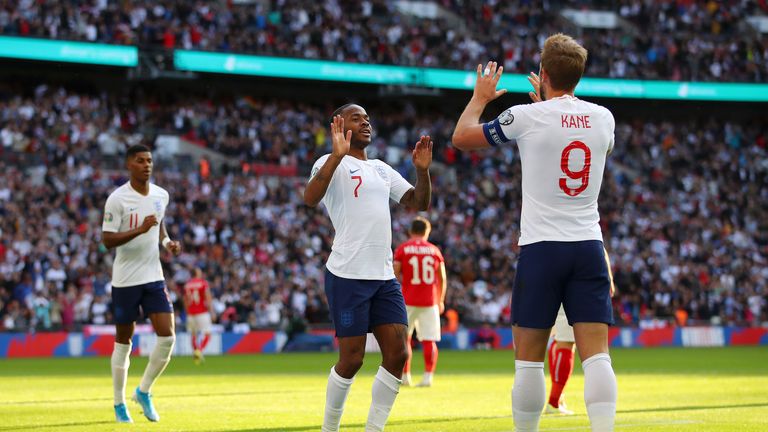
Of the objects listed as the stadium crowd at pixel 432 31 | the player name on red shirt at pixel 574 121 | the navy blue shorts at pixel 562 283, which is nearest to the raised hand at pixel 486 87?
the player name on red shirt at pixel 574 121

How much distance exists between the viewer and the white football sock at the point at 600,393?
263 inches

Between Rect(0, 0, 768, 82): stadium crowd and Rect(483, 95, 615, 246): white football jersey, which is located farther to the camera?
Rect(0, 0, 768, 82): stadium crowd

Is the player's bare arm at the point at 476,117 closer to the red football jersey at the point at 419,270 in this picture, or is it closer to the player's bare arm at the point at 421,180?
the player's bare arm at the point at 421,180

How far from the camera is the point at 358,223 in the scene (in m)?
8.56

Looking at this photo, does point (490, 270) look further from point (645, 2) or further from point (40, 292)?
point (645, 2)

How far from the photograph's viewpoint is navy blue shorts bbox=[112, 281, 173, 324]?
11.8 m

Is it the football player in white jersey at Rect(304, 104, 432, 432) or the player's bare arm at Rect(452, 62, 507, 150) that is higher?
the player's bare arm at Rect(452, 62, 507, 150)

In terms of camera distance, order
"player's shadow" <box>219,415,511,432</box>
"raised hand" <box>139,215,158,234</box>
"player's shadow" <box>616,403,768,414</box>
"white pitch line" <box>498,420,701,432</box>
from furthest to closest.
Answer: "player's shadow" <box>616,403,768,414</box> < "raised hand" <box>139,215,158,234</box> < "player's shadow" <box>219,415,511,432</box> < "white pitch line" <box>498,420,701,432</box>

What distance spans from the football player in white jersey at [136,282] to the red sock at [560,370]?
3974 millimetres

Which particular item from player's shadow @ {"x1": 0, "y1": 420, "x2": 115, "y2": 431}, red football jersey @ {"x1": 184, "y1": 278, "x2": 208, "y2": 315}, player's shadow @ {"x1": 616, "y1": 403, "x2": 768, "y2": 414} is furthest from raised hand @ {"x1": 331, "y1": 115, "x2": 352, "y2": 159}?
red football jersey @ {"x1": 184, "y1": 278, "x2": 208, "y2": 315}

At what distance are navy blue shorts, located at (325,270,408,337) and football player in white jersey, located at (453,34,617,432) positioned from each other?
171 centimetres

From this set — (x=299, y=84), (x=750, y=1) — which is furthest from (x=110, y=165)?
(x=750, y=1)

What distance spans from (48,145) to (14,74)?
538 cm

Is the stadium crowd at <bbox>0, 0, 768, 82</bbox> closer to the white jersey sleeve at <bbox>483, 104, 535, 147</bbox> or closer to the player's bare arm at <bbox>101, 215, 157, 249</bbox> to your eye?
the player's bare arm at <bbox>101, 215, 157, 249</bbox>
